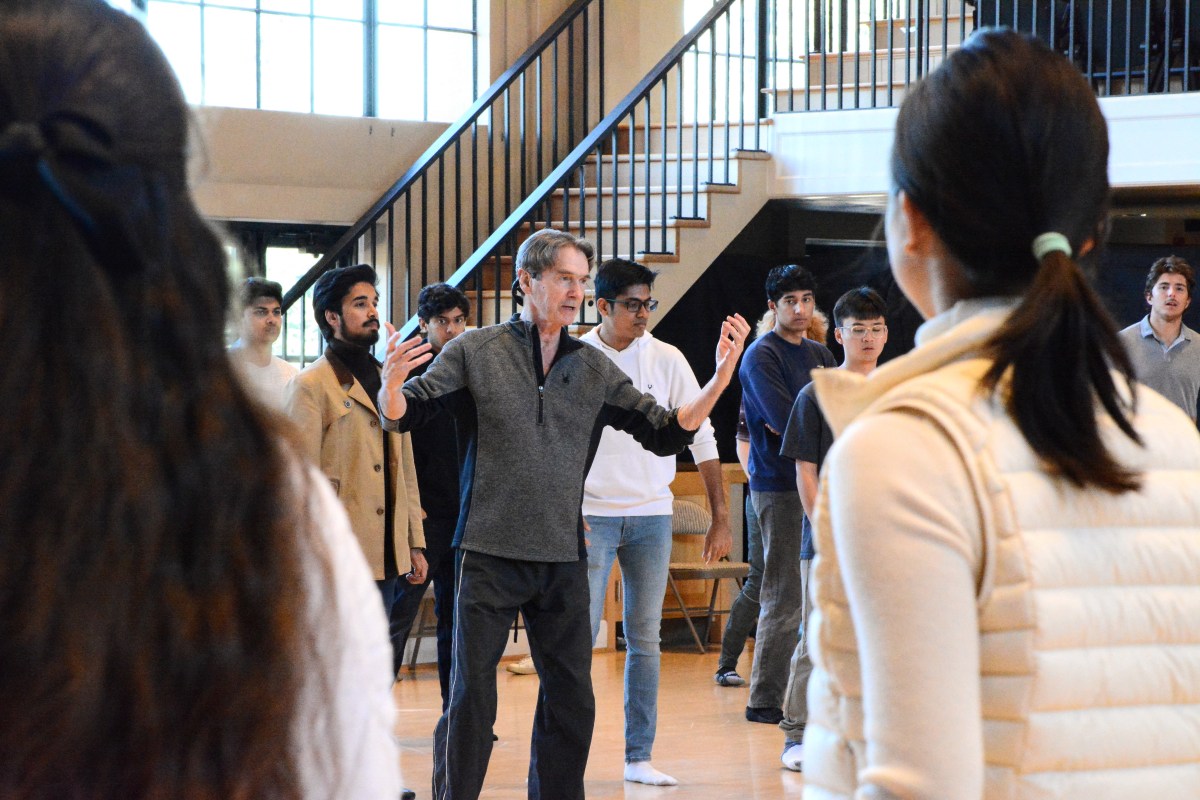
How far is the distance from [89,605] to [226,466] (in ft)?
0.33

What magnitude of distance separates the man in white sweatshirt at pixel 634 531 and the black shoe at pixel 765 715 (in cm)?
96

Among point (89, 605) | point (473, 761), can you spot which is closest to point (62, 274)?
point (89, 605)

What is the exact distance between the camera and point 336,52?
877 centimetres

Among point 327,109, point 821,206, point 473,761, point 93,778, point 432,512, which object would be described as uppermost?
point 327,109

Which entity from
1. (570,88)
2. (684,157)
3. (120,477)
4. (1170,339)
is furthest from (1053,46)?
(120,477)

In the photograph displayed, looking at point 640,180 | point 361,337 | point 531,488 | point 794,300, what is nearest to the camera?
point 531,488

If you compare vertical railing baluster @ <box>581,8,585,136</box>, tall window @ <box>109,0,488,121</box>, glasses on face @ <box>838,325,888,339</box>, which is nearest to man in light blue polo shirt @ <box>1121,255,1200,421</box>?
glasses on face @ <box>838,325,888,339</box>

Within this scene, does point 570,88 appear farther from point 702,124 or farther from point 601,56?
point 702,124

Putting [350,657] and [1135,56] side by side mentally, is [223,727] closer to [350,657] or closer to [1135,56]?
[350,657]

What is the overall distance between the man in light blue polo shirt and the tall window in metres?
4.40

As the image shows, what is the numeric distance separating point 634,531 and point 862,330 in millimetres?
1013

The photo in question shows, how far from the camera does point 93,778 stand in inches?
29.7

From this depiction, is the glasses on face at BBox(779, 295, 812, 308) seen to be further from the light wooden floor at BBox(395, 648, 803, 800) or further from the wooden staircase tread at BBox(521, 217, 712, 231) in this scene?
the wooden staircase tread at BBox(521, 217, 712, 231)

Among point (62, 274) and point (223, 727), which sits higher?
point (62, 274)
